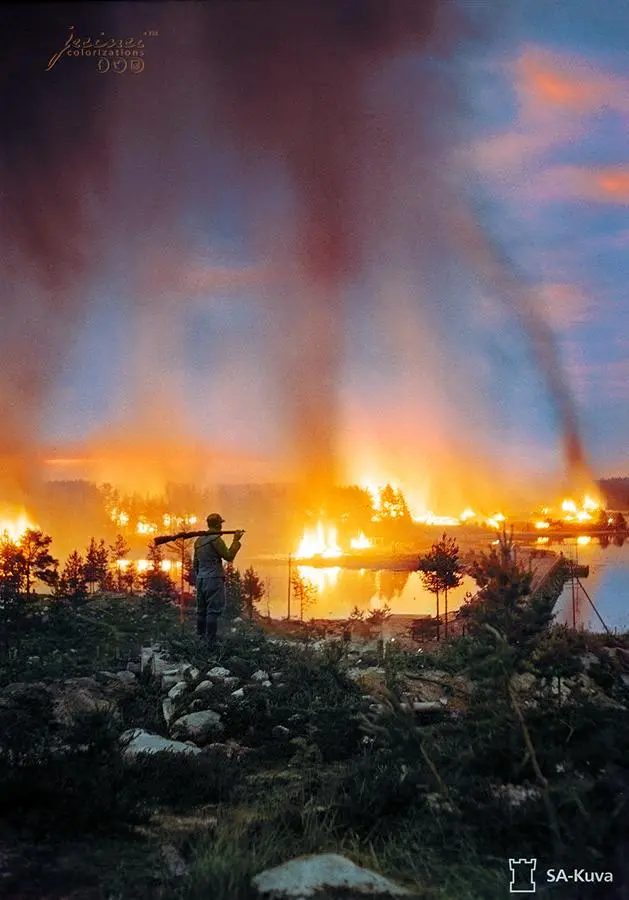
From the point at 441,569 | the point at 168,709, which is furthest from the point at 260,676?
the point at 441,569

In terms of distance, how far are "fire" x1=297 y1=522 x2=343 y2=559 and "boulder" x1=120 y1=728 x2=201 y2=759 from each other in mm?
16005

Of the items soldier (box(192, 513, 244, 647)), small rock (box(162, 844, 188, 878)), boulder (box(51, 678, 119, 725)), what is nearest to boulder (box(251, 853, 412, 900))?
small rock (box(162, 844, 188, 878))

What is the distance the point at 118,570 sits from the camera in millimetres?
16703

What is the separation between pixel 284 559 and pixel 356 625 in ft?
29.3

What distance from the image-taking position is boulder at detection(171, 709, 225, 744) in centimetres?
587

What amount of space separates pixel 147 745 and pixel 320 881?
2.49m

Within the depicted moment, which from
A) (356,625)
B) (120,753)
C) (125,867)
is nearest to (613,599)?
(356,625)

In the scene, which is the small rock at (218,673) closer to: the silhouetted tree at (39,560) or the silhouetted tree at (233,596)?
the silhouetted tree at (233,596)

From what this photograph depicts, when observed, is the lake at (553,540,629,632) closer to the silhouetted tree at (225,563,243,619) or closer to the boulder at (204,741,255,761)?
the silhouetted tree at (225,563,243,619)

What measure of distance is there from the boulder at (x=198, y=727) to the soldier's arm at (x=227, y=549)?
273 centimetres

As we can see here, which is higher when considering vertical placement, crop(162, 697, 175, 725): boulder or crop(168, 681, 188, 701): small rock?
crop(168, 681, 188, 701): small rock

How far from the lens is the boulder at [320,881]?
2.93 meters

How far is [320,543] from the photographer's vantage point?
2206 cm

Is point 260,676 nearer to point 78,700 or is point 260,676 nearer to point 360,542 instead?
point 78,700
